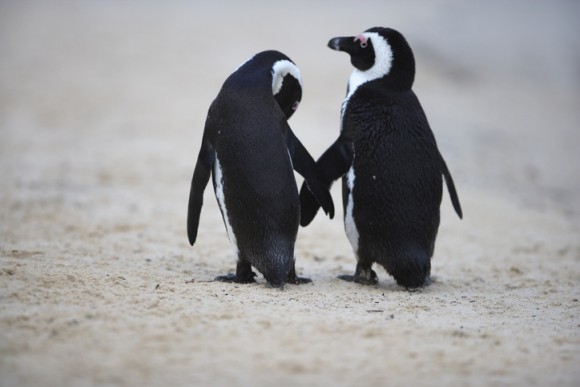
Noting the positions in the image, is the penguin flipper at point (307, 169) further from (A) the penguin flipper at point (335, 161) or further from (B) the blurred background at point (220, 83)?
(B) the blurred background at point (220, 83)

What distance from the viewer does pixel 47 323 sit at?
120 inches

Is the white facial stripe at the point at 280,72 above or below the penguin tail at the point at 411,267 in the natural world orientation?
above

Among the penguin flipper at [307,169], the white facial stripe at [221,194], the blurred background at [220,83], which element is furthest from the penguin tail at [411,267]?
the blurred background at [220,83]

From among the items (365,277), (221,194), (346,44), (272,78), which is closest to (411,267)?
(365,277)

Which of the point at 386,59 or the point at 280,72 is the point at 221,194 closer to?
the point at 280,72

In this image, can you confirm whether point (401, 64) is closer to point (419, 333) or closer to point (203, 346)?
point (419, 333)

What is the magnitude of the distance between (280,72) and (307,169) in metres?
0.68

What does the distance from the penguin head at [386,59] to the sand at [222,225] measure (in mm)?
1436

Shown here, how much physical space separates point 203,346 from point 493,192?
24.7 feet

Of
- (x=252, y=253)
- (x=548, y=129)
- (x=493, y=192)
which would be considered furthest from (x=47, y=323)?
(x=548, y=129)

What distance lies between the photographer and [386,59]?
4.71 m

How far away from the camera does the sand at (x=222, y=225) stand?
2.84 meters

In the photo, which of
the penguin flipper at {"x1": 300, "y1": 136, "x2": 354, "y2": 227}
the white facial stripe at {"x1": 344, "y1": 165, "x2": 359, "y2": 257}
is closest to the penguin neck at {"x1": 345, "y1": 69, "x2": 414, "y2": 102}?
the penguin flipper at {"x1": 300, "y1": 136, "x2": 354, "y2": 227}

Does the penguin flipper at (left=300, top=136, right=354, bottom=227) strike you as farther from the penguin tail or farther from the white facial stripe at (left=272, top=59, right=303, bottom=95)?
the penguin tail
